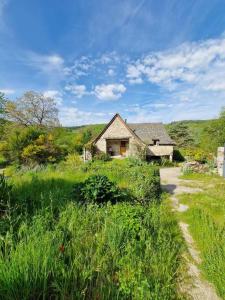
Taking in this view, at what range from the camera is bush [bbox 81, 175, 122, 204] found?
19.1 feet

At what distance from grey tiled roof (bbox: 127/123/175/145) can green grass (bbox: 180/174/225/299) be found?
15.8 metres

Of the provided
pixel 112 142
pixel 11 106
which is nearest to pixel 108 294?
pixel 112 142

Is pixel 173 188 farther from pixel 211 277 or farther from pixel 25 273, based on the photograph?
pixel 25 273

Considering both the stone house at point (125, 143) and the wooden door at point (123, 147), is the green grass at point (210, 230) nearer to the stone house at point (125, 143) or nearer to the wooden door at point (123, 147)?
the stone house at point (125, 143)

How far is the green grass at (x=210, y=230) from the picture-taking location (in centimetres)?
340

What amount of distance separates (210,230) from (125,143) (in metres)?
20.7

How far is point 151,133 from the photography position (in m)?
26.4

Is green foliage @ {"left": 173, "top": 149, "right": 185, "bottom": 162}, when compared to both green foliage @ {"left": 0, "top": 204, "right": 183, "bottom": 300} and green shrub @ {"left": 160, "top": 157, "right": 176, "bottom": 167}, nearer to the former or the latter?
green shrub @ {"left": 160, "top": 157, "right": 176, "bottom": 167}

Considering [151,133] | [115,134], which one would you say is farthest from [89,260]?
[151,133]

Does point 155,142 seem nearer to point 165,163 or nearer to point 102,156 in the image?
point 165,163

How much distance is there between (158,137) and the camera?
25453 mm

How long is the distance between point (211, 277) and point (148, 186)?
3.90 meters

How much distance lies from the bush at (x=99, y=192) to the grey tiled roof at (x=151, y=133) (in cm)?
1951

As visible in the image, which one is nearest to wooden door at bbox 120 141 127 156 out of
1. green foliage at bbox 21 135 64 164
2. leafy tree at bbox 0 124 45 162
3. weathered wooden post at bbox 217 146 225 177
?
green foliage at bbox 21 135 64 164
